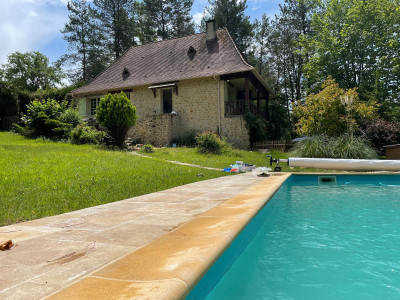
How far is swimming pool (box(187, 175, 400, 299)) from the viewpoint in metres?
1.79

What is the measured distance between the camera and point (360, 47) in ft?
62.7

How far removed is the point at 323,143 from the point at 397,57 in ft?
41.7

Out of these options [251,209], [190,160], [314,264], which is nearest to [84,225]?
[251,209]

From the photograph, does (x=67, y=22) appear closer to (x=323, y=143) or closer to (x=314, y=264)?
(x=323, y=143)

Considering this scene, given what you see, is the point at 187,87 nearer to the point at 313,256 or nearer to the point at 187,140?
the point at 187,140

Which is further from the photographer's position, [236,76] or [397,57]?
[397,57]

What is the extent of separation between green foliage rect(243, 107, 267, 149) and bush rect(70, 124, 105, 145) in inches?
280

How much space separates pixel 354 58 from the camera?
19.1m

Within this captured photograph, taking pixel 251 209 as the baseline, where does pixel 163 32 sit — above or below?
above

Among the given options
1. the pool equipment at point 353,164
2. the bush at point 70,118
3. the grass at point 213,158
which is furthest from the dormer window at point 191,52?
the pool equipment at point 353,164

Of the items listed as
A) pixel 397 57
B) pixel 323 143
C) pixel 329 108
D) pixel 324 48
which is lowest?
pixel 323 143

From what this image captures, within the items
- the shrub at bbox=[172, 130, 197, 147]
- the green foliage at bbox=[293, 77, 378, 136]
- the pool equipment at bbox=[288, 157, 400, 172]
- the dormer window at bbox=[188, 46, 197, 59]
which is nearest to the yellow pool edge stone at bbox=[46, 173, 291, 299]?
the pool equipment at bbox=[288, 157, 400, 172]

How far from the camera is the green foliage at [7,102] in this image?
16.8 meters

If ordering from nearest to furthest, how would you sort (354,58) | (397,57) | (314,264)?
(314,264)
(397,57)
(354,58)
